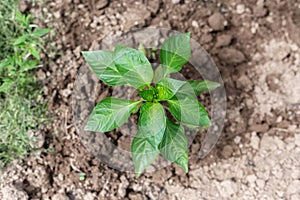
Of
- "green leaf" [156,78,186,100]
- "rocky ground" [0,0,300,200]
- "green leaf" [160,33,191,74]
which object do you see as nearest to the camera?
"green leaf" [156,78,186,100]

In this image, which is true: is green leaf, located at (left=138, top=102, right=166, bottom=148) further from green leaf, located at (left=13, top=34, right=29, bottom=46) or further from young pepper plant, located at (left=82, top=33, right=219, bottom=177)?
green leaf, located at (left=13, top=34, right=29, bottom=46)

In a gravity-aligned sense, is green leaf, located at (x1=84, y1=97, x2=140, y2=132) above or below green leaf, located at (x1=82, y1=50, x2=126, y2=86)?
below

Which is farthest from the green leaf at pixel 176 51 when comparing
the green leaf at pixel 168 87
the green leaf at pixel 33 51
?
the green leaf at pixel 33 51

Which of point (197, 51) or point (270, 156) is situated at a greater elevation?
point (197, 51)

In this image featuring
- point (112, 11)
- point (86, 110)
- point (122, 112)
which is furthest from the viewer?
point (112, 11)

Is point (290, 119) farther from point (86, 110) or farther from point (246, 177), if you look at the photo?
point (86, 110)

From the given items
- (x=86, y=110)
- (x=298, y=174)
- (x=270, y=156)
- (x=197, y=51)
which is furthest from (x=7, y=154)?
(x=298, y=174)

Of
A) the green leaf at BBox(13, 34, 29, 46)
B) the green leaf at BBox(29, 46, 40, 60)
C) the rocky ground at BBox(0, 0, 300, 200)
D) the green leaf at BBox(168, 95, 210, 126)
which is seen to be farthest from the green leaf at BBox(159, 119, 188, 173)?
the green leaf at BBox(13, 34, 29, 46)

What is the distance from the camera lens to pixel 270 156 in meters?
2.47

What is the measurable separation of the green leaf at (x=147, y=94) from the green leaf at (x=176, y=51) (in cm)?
19

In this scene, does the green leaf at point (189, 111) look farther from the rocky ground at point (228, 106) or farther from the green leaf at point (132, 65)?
the rocky ground at point (228, 106)

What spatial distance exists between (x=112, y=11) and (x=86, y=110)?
2.10 ft

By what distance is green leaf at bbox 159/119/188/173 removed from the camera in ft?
6.52

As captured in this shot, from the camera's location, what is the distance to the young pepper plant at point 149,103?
1847mm
